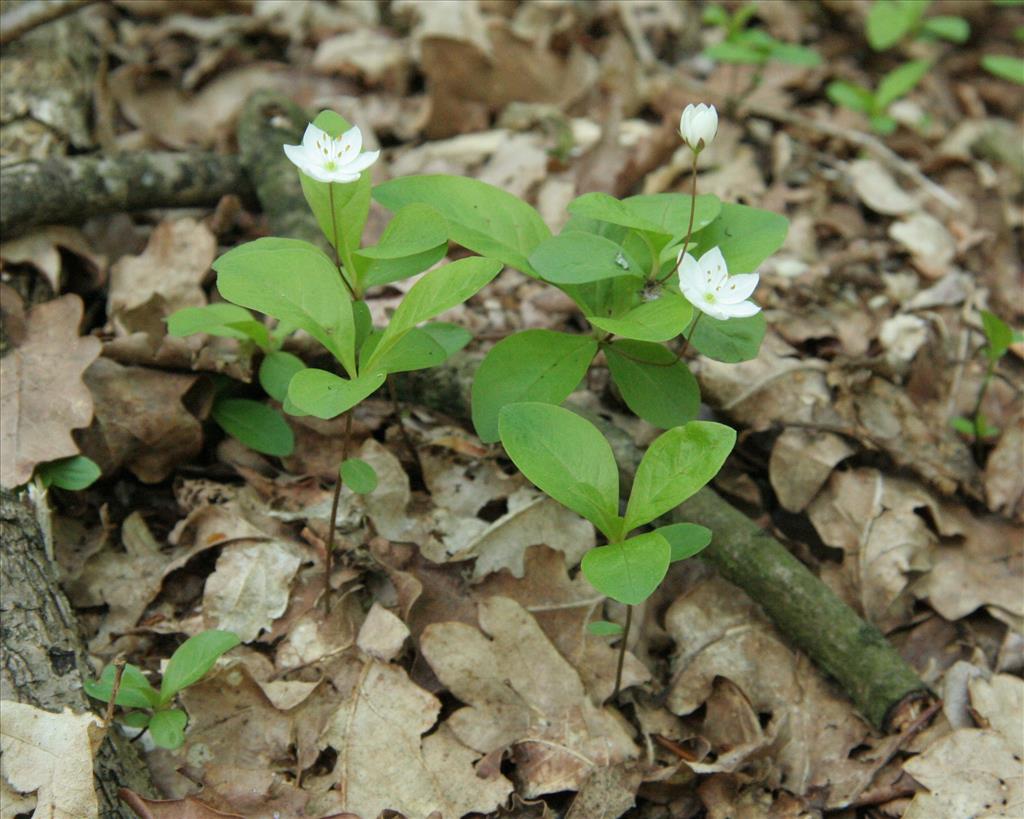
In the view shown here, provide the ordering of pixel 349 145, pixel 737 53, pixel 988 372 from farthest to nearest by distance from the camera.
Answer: pixel 737 53 → pixel 988 372 → pixel 349 145

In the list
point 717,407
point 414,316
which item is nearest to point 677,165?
point 717,407

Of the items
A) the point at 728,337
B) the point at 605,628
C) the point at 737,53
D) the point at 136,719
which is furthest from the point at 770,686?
the point at 737,53

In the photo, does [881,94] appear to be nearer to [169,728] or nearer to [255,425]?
[255,425]

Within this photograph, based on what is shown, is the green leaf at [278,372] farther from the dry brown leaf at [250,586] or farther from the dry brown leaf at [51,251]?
the dry brown leaf at [51,251]

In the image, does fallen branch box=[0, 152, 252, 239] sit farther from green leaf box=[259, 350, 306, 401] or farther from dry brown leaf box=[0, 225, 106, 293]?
green leaf box=[259, 350, 306, 401]

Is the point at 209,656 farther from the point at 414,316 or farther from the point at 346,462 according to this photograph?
the point at 414,316

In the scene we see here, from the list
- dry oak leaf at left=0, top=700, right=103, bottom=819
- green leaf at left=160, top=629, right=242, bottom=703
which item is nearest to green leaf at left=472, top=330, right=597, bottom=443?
green leaf at left=160, top=629, right=242, bottom=703

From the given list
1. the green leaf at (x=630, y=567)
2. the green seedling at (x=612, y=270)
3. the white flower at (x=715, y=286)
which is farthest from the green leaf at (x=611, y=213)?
the green leaf at (x=630, y=567)
